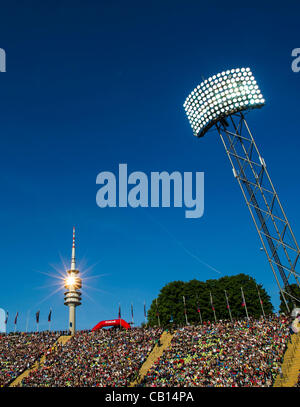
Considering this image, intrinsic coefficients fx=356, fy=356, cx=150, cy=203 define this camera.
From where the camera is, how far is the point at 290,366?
34500 mm

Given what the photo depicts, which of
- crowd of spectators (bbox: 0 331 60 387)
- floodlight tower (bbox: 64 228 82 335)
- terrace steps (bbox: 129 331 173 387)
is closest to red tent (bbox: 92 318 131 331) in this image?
crowd of spectators (bbox: 0 331 60 387)

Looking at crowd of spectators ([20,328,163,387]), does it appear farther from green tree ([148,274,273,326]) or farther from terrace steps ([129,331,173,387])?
green tree ([148,274,273,326])

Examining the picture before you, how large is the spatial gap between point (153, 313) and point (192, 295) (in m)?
10.2

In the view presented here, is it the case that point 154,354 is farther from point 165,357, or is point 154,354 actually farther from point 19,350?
point 19,350

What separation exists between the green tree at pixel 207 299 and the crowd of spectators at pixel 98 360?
14.0 metres

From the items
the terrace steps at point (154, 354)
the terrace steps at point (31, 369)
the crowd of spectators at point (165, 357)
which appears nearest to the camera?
the crowd of spectators at point (165, 357)

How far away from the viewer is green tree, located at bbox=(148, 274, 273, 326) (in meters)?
67.2

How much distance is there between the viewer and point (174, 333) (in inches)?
2047

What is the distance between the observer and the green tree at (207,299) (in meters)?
67.2

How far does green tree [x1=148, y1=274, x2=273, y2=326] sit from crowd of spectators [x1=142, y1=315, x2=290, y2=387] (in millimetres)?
17267

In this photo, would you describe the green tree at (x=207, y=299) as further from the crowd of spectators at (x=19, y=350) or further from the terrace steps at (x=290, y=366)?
the terrace steps at (x=290, y=366)

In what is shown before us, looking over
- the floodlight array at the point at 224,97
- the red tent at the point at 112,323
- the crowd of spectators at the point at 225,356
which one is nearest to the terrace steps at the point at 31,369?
the red tent at the point at 112,323

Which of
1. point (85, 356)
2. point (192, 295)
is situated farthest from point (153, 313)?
point (85, 356)
